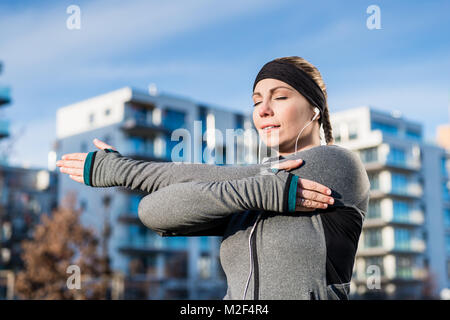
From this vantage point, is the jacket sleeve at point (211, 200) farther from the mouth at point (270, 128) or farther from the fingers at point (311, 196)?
the mouth at point (270, 128)

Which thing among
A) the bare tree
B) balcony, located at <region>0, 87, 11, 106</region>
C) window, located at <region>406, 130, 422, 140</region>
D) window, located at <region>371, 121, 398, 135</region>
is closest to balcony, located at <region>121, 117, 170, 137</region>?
balcony, located at <region>0, 87, 11, 106</region>

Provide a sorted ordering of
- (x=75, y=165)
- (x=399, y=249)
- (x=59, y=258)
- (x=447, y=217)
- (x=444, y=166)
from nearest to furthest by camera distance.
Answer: (x=75, y=165)
(x=59, y=258)
(x=399, y=249)
(x=447, y=217)
(x=444, y=166)

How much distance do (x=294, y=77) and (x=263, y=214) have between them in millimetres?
506

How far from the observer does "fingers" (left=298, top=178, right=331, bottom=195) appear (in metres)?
1.64

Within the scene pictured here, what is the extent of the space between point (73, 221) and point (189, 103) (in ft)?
66.4

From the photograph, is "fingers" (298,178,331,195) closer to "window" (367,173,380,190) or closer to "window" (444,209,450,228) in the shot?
"window" (367,173,380,190)

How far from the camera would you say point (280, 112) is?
195cm

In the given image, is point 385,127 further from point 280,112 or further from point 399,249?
point 280,112

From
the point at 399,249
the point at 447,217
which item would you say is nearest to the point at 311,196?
the point at 399,249

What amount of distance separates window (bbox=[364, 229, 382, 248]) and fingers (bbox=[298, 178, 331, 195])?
52.5 m

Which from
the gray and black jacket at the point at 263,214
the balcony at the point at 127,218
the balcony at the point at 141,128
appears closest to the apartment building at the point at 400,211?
the balcony at the point at 141,128

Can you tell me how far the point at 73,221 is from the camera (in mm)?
29750
